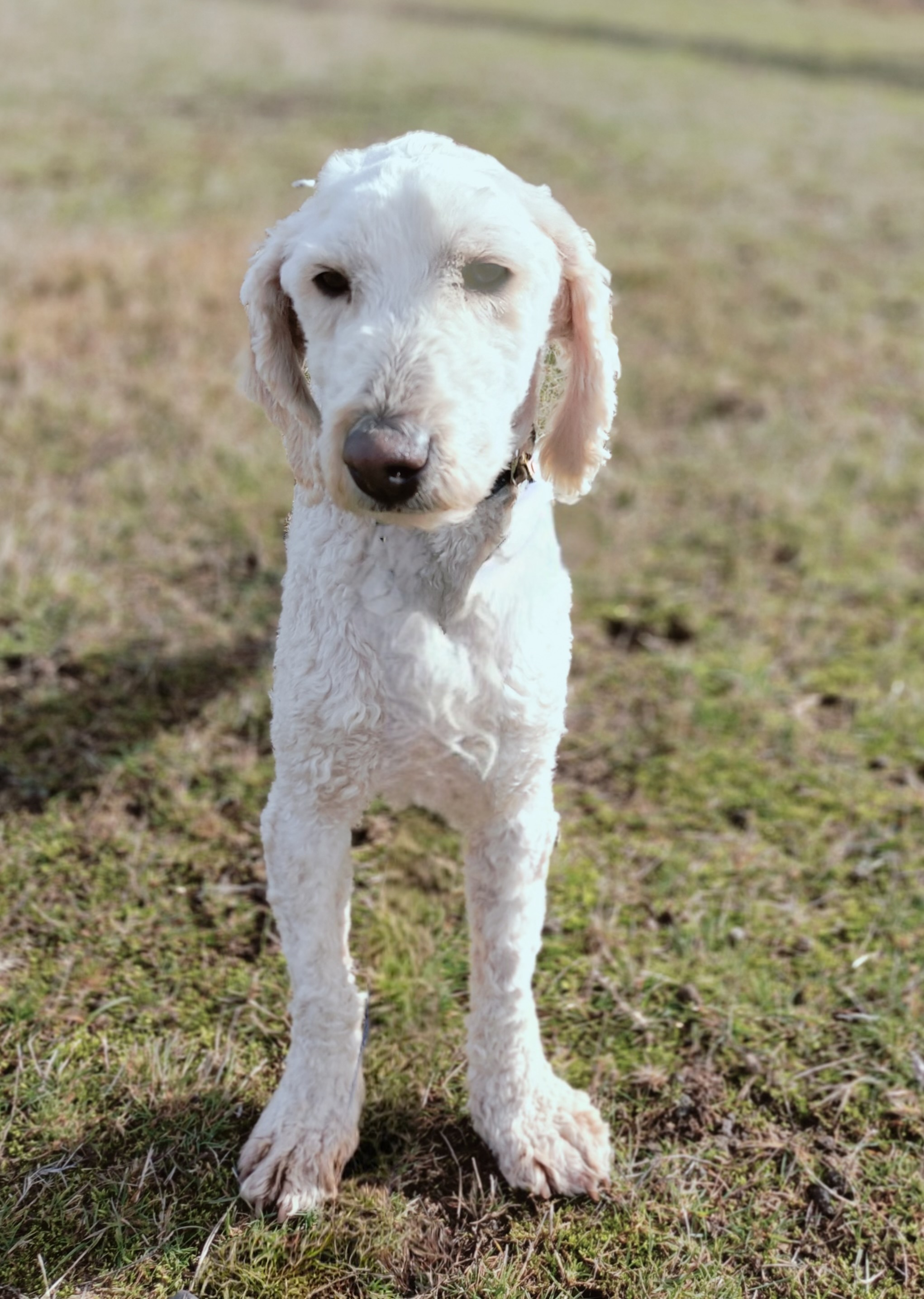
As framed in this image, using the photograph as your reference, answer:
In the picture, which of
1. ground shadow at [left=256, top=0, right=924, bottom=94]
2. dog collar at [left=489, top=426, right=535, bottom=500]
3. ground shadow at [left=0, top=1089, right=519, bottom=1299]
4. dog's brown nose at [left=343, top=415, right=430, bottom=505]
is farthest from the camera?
ground shadow at [left=256, top=0, right=924, bottom=94]

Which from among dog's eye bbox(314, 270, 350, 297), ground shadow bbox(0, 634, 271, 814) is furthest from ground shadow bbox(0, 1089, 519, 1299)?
dog's eye bbox(314, 270, 350, 297)

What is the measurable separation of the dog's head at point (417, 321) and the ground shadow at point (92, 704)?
179 cm

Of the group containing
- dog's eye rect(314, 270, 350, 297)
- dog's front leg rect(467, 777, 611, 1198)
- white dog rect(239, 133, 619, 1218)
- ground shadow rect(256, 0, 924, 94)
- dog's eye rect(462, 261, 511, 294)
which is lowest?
dog's front leg rect(467, 777, 611, 1198)

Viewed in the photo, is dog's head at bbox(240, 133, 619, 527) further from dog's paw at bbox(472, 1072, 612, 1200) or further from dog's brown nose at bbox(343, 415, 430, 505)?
dog's paw at bbox(472, 1072, 612, 1200)

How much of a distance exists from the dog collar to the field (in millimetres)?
1398

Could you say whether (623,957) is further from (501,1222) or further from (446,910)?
(501,1222)

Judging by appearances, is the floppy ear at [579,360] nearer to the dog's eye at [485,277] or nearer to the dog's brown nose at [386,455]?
the dog's eye at [485,277]

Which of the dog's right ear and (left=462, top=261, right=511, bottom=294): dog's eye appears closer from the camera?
(left=462, top=261, right=511, bottom=294): dog's eye

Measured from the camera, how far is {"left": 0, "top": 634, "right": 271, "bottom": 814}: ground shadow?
3.44m

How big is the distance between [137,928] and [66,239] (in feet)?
19.5

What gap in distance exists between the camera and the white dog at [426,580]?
1.79m

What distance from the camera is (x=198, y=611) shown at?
14.1ft

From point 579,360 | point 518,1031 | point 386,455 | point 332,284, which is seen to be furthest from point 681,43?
point 386,455

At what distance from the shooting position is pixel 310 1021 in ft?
7.78
